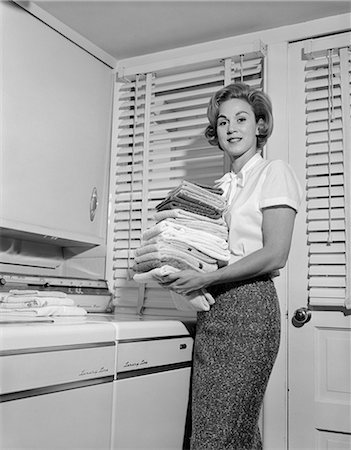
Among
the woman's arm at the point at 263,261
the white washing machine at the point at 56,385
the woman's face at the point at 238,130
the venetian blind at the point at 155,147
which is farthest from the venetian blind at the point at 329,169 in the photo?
the white washing machine at the point at 56,385

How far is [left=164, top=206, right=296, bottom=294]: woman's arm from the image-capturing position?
171 centimetres

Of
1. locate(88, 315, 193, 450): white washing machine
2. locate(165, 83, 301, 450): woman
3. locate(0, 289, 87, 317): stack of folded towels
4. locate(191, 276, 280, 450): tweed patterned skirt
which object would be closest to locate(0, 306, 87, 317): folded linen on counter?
locate(0, 289, 87, 317): stack of folded towels

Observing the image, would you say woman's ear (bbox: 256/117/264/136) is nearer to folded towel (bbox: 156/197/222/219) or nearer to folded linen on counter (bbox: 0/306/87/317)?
folded towel (bbox: 156/197/222/219)

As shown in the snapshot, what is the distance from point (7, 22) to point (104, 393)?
148 cm

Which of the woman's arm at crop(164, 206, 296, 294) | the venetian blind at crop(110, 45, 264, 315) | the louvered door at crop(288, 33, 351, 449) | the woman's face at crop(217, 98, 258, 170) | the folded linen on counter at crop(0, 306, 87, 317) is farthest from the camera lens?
the venetian blind at crop(110, 45, 264, 315)

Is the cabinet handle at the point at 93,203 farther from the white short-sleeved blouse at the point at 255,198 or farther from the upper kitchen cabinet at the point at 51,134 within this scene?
the white short-sleeved blouse at the point at 255,198

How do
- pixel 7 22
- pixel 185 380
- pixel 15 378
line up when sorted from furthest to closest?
pixel 7 22 < pixel 185 380 < pixel 15 378

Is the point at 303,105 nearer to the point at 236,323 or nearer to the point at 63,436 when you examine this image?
the point at 236,323

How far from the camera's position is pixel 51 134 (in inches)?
95.0

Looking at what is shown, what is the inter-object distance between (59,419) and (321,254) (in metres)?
1.24

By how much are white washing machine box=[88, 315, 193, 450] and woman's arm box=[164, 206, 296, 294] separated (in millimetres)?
229

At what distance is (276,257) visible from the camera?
1.71 m

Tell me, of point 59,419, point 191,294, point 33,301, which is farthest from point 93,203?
point 59,419

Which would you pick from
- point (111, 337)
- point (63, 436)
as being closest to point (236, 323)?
point (111, 337)
